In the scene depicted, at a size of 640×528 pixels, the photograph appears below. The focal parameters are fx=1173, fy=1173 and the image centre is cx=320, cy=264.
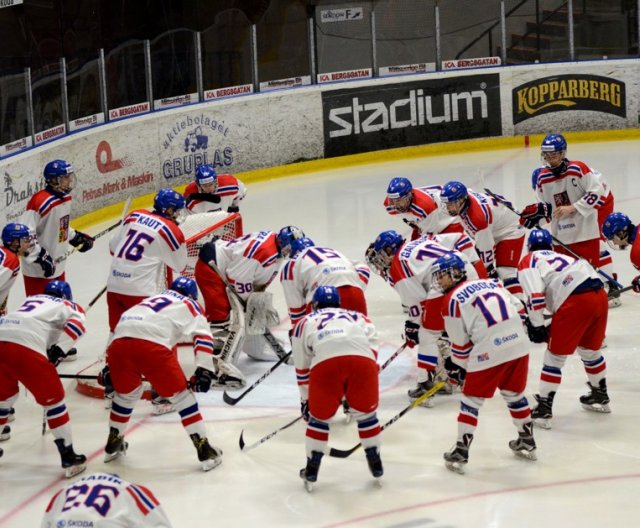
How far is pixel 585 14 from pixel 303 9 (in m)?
3.86

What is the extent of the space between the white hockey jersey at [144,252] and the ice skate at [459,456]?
229cm

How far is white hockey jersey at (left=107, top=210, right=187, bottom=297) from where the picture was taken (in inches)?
285

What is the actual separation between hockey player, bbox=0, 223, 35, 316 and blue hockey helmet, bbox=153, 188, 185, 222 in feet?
2.71

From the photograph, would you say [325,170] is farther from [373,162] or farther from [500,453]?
[500,453]

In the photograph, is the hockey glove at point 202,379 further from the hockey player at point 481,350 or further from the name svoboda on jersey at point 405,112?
the name svoboda on jersey at point 405,112

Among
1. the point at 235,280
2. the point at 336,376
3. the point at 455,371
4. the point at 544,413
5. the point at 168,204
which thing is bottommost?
the point at 544,413

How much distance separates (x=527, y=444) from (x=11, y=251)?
339 centimetres

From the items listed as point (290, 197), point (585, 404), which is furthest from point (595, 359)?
point (290, 197)

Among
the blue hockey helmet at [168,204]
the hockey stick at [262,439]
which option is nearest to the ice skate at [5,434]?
the hockey stick at [262,439]

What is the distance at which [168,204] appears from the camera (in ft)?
24.3

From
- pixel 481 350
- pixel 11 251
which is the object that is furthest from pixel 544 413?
pixel 11 251

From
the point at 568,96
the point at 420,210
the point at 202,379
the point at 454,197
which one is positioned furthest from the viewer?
the point at 568,96

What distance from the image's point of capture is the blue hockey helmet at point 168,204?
740 centimetres

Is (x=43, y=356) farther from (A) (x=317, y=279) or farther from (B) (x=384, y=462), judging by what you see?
(B) (x=384, y=462)
